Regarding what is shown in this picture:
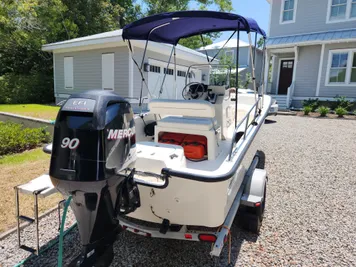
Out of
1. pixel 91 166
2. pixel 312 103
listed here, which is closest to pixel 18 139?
pixel 91 166

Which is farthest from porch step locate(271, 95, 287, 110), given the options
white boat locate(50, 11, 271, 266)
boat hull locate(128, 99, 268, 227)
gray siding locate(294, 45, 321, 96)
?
boat hull locate(128, 99, 268, 227)

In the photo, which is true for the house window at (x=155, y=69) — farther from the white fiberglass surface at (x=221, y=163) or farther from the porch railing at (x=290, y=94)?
the white fiberglass surface at (x=221, y=163)

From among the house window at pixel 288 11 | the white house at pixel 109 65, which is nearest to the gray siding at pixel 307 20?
the house window at pixel 288 11

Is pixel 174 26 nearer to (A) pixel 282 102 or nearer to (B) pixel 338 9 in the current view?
(A) pixel 282 102

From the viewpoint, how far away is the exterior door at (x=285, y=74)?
15813 mm

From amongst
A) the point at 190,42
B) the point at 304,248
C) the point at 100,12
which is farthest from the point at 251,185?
the point at 190,42

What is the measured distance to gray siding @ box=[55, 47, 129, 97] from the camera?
1026cm

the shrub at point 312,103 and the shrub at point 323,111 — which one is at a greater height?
the shrub at point 312,103

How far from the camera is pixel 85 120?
1690 mm

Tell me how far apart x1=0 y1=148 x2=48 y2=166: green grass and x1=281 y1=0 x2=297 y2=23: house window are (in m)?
14.8

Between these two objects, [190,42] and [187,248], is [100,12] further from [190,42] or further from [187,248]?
[187,248]

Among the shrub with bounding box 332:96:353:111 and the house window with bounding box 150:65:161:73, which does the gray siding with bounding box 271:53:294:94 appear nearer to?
the shrub with bounding box 332:96:353:111

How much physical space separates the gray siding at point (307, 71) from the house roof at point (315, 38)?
0.57 metres

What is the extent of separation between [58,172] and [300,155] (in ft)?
18.6
